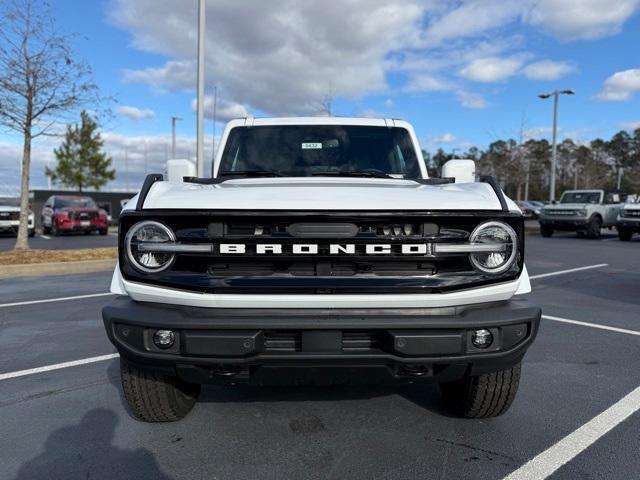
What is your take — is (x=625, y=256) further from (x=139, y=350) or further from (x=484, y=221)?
(x=139, y=350)

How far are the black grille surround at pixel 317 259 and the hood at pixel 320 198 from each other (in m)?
0.04

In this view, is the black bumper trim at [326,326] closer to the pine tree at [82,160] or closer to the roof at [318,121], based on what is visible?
the roof at [318,121]

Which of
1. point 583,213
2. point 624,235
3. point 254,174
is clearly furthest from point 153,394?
point 624,235

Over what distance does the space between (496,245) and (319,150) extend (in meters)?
2.00

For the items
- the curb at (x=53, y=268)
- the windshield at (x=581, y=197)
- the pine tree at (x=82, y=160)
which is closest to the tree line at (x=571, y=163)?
the windshield at (x=581, y=197)

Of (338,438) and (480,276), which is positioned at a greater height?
(480,276)

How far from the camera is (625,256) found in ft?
44.1

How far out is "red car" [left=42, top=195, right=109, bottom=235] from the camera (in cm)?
1870

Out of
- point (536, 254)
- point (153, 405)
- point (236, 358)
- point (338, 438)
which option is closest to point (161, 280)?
point (236, 358)

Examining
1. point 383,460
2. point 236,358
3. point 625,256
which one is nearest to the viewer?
point 236,358

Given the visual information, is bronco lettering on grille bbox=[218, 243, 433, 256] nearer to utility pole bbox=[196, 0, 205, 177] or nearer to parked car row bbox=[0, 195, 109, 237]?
utility pole bbox=[196, 0, 205, 177]

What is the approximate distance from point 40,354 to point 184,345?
287cm

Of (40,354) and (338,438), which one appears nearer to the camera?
(338,438)

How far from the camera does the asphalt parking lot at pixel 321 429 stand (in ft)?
8.39
